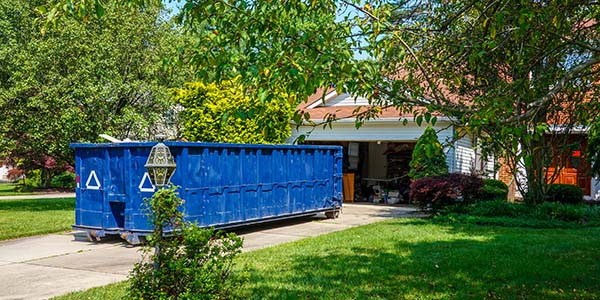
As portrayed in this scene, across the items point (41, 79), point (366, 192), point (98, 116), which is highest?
point (41, 79)

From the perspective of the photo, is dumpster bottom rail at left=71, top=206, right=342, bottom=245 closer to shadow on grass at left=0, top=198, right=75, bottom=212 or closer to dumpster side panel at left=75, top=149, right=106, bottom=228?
dumpster side panel at left=75, top=149, right=106, bottom=228

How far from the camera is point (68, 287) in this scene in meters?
7.54

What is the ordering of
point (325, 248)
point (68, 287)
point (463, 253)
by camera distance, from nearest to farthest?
point (68, 287) < point (463, 253) < point (325, 248)

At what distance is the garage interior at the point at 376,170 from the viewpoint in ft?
74.5

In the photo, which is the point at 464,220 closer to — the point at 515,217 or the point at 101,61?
the point at 515,217

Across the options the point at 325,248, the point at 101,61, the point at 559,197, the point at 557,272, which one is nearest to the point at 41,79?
the point at 101,61

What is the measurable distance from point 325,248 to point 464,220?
5.79 meters

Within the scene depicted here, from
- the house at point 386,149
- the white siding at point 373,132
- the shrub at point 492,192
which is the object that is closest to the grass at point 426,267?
the shrub at point 492,192

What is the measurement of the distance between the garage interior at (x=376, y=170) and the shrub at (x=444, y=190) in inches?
210

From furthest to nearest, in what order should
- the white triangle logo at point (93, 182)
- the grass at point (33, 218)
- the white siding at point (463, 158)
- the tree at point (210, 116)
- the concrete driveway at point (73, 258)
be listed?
the white siding at point (463, 158), the tree at point (210, 116), the grass at point (33, 218), the white triangle logo at point (93, 182), the concrete driveway at point (73, 258)

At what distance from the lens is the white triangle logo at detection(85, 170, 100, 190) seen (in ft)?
39.1

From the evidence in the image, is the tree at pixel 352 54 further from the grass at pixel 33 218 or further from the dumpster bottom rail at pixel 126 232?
the grass at pixel 33 218

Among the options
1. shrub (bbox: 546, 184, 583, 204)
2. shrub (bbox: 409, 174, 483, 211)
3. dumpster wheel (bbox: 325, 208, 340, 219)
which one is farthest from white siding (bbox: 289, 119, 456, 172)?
Result: dumpster wheel (bbox: 325, 208, 340, 219)

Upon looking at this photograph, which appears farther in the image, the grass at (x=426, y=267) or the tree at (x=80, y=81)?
the tree at (x=80, y=81)
